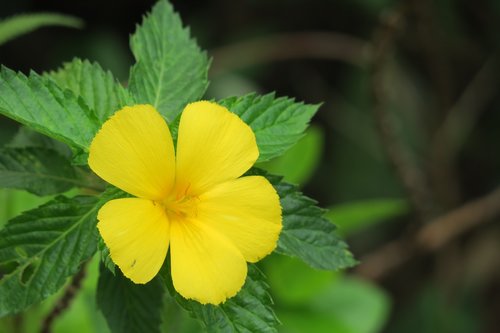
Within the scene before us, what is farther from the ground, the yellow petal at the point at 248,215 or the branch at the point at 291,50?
the branch at the point at 291,50

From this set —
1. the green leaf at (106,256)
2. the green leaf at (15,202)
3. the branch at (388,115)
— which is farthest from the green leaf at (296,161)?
the green leaf at (106,256)

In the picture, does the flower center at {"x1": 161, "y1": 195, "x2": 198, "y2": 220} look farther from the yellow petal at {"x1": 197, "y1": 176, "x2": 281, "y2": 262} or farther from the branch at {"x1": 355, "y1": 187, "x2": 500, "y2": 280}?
the branch at {"x1": 355, "y1": 187, "x2": 500, "y2": 280}

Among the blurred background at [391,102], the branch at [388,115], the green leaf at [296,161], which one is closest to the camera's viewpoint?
the branch at [388,115]

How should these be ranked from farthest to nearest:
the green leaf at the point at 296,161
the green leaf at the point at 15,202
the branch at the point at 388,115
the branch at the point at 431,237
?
1. the branch at the point at 431,237
2. the green leaf at the point at 296,161
3. the branch at the point at 388,115
4. the green leaf at the point at 15,202

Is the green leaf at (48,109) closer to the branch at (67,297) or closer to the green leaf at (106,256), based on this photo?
the green leaf at (106,256)

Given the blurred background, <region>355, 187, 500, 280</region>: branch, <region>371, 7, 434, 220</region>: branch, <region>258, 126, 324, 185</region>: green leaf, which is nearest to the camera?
<region>371, 7, 434, 220</region>: branch

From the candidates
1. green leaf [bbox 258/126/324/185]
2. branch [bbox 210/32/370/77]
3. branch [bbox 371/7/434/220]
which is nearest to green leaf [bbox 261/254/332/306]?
green leaf [bbox 258/126/324/185]
